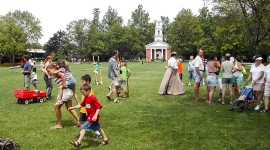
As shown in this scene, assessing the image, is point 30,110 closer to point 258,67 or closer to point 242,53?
point 258,67

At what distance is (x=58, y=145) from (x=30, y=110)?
477 cm

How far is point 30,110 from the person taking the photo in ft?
36.7

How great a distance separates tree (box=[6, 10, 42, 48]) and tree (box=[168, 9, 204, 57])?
124 feet

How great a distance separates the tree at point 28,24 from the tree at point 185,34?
3768 cm

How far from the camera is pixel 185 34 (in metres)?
87.1

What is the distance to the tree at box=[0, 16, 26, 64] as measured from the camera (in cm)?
6625

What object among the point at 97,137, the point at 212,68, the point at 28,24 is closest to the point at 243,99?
the point at 212,68

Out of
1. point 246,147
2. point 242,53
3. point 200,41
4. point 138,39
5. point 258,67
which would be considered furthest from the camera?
point 138,39

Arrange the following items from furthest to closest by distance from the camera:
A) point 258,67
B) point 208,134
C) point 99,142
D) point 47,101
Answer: point 47,101 < point 258,67 < point 208,134 < point 99,142

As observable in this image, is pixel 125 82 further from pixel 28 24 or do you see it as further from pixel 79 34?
pixel 79 34

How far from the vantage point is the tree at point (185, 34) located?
86.1 metres

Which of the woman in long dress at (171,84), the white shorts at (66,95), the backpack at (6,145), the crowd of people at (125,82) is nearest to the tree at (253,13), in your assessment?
the crowd of people at (125,82)

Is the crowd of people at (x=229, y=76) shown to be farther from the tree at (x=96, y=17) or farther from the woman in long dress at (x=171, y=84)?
the tree at (x=96, y=17)

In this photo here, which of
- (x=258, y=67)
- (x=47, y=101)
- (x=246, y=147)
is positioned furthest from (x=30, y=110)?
(x=258, y=67)
